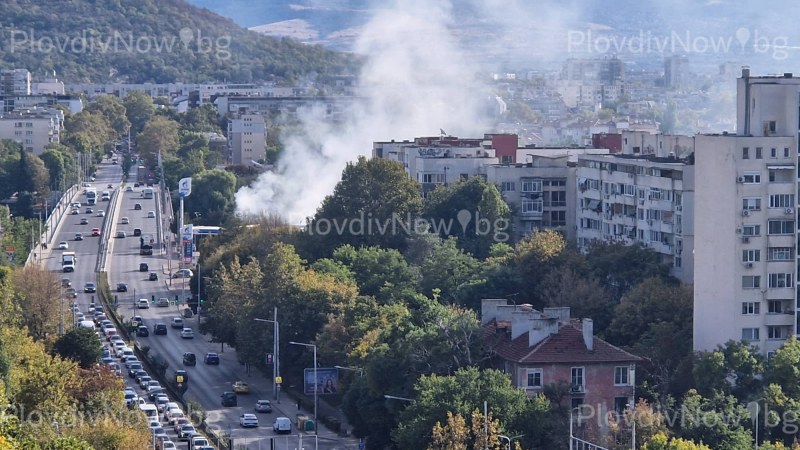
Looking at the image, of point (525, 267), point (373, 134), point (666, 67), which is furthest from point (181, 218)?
point (666, 67)

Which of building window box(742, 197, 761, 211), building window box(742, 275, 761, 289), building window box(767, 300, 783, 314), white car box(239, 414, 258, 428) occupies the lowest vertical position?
white car box(239, 414, 258, 428)

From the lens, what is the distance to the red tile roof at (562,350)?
39719mm

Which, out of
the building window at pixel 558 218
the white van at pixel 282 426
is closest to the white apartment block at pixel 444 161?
the building window at pixel 558 218

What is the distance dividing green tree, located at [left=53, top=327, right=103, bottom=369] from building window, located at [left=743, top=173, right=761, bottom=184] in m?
14.4

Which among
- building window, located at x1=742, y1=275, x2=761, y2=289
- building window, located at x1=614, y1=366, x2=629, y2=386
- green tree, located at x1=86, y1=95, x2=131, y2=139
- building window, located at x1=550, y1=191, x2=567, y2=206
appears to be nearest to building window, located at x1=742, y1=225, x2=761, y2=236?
building window, located at x1=742, y1=275, x2=761, y2=289

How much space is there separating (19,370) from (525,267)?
14.5 m

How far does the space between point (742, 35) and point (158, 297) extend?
114065 mm

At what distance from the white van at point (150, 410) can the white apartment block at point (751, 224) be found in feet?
35.6

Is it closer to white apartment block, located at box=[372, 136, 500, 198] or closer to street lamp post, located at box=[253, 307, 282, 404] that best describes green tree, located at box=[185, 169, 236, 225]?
white apartment block, located at box=[372, 136, 500, 198]

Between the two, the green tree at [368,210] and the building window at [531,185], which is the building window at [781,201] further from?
the building window at [531,185]

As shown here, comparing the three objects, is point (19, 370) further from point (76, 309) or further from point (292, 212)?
point (292, 212)

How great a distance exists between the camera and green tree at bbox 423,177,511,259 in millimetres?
61688

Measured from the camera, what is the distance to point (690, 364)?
134 ft

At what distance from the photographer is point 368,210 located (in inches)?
2507
